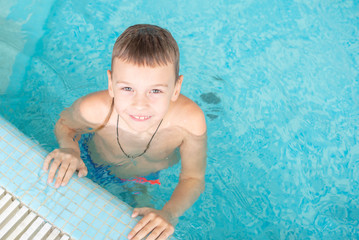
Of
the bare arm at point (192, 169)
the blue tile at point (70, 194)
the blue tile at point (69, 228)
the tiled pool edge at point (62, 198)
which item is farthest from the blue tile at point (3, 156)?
the bare arm at point (192, 169)

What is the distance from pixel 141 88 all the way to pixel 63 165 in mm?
555

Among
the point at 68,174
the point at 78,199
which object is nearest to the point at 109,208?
the point at 78,199

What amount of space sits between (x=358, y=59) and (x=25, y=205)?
3473 mm

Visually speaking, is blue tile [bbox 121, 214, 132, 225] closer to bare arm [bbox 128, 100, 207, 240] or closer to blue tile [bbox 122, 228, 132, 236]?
blue tile [bbox 122, 228, 132, 236]

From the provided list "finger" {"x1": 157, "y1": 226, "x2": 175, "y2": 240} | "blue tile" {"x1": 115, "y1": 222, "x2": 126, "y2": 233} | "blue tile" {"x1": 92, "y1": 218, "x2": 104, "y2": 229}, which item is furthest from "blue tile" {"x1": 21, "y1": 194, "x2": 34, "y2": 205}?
"finger" {"x1": 157, "y1": 226, "x2": 175, "y2": 240}

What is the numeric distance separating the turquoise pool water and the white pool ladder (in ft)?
2.98

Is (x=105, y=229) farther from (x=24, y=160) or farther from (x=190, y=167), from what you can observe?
(x=190, y=167)

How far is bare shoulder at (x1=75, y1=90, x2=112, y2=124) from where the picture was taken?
2076mm

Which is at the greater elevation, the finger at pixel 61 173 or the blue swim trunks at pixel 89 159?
the finger at pixel 61 173

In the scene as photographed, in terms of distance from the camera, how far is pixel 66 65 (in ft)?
10.4

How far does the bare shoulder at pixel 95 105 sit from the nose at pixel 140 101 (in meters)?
0.42

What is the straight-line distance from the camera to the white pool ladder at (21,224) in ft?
4.74

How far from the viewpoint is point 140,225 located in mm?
1528

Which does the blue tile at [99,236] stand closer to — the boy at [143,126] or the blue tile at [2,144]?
the boy at [143,126]
